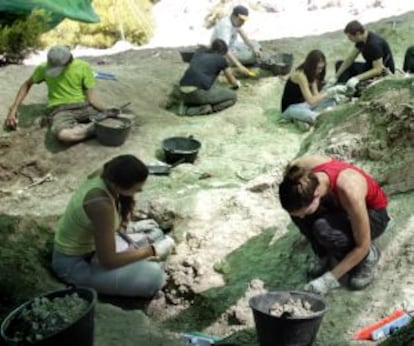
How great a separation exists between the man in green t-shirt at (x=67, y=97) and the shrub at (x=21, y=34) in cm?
394

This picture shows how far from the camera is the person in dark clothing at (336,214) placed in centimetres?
388

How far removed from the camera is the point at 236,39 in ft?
33.5

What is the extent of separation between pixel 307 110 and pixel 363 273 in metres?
3.92

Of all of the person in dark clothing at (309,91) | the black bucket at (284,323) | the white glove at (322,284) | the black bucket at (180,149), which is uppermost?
the black bucket at (284,323)

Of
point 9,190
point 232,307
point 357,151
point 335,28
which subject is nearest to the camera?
point 232,307

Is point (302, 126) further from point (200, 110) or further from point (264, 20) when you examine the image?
point (264, 20)

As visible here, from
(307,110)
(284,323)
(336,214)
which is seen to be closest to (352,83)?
(307,110)

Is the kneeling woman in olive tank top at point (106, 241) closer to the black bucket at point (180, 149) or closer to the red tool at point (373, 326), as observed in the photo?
the red tool at point (373, 326)

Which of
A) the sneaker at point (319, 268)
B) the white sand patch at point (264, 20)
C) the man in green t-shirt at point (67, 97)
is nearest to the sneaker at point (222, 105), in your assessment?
the man in green t-shirt at point (67, 97)

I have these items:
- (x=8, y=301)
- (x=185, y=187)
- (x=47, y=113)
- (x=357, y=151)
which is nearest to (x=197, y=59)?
(x=47, y=113)

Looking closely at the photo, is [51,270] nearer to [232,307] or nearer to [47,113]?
[232,307]

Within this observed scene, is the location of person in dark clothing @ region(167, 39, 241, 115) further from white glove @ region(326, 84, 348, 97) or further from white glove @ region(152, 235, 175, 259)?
white glove @ region(152, 235, 175, 259)

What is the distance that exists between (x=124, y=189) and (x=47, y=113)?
4217 mm

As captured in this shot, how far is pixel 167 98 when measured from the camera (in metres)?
9.19
